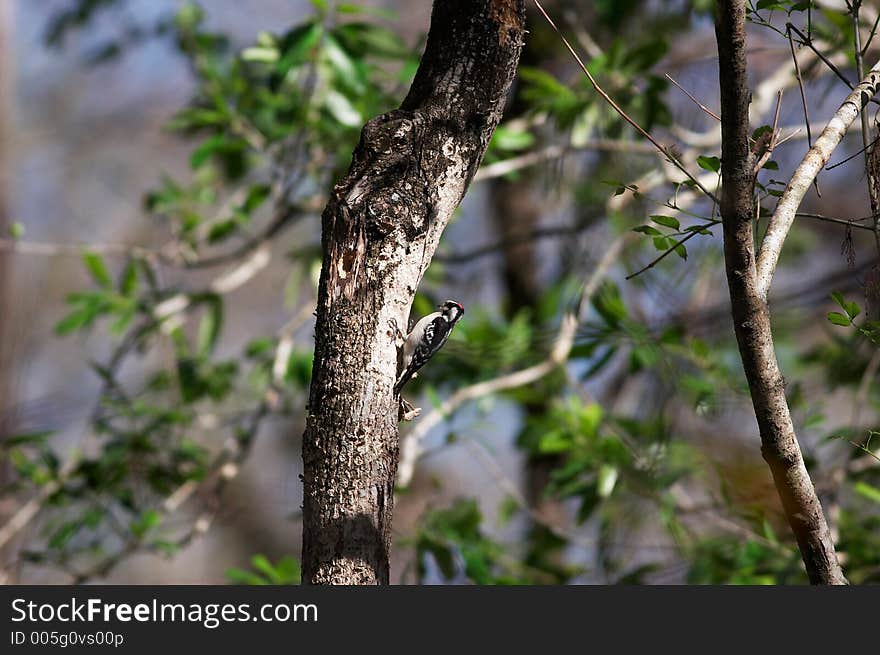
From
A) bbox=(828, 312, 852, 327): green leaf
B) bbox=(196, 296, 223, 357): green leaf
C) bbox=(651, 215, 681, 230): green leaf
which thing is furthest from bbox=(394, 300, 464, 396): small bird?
bbox=(196, 296, 223, 357): green leaf

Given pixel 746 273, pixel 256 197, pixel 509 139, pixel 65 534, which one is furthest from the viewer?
pixel 256 197

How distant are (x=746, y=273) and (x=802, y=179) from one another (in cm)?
23

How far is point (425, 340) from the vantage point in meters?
2.19

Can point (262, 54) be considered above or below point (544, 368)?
above

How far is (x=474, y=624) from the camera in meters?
1.59

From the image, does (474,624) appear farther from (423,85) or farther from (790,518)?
(423,85)

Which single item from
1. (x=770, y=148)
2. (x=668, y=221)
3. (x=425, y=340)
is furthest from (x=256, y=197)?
(x=770, y=148)

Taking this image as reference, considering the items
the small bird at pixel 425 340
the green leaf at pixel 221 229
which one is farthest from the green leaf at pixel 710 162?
the green leaf at pixel 221 229

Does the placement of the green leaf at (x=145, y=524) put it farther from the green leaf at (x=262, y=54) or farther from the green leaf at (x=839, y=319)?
the green leaf at (x=839, y=319)

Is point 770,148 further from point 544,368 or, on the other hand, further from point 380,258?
point 544,368

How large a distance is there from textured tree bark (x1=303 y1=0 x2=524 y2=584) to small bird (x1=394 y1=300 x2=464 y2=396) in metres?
0.20

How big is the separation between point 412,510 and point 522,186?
2166 mm

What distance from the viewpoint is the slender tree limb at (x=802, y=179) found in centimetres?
149

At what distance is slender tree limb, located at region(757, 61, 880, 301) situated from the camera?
58.5 inches
